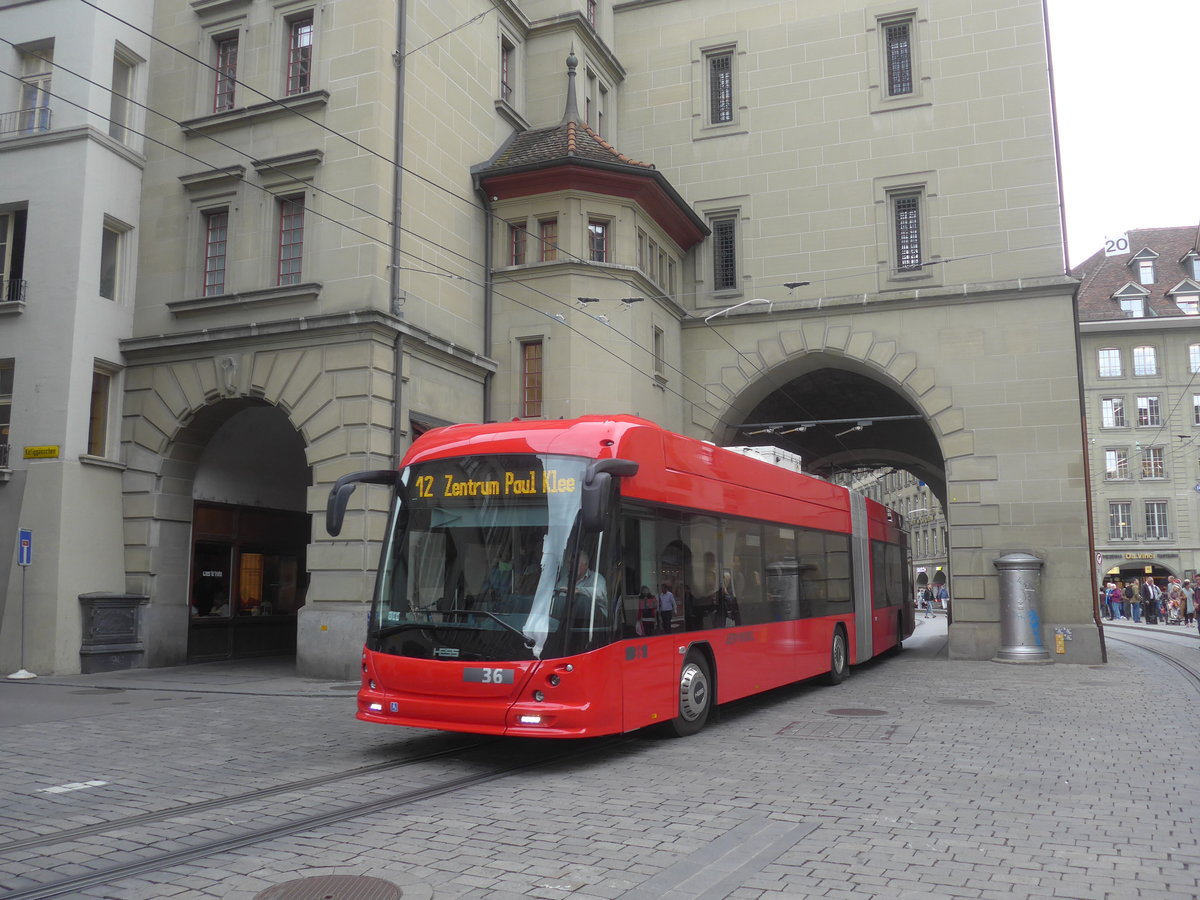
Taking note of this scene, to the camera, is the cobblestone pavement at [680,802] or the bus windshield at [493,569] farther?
the bus windshield at [493,569]


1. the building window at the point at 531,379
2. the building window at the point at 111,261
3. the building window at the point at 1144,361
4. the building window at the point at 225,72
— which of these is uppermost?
the building window at the point at 1144,361

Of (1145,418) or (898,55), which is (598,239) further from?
(1145,418)

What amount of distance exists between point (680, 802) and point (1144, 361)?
65.5 metres

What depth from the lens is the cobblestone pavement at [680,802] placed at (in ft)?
18.8

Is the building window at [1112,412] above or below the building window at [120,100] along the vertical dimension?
above

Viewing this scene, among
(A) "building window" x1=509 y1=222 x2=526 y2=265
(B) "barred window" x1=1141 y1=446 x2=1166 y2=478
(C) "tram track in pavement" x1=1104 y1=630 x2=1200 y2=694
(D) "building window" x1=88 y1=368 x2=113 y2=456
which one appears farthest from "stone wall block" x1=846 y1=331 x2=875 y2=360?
(B) "barred window" x1=1141 y1=446 x2=1166 y2=478

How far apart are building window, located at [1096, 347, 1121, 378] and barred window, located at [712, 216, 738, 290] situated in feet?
151

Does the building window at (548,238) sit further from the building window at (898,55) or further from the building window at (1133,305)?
the building window at (1133,305)

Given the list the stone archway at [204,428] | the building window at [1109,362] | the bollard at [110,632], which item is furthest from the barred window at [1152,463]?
the bollard at [110,632]

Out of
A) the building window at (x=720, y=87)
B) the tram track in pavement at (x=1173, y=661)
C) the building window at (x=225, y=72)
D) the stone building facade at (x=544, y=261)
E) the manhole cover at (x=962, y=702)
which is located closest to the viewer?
the manhole cover at (x=962, y=702)

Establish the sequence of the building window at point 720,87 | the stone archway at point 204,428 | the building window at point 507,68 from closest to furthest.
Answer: the stone archway at point 204,428 < the building window at point 507,68 < the building window at point 720,87

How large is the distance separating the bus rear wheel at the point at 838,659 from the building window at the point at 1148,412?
54586 mm

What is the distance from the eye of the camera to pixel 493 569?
30.9 ft

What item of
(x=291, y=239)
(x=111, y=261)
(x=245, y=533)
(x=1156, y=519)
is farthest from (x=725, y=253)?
(x=1156, y=519)
